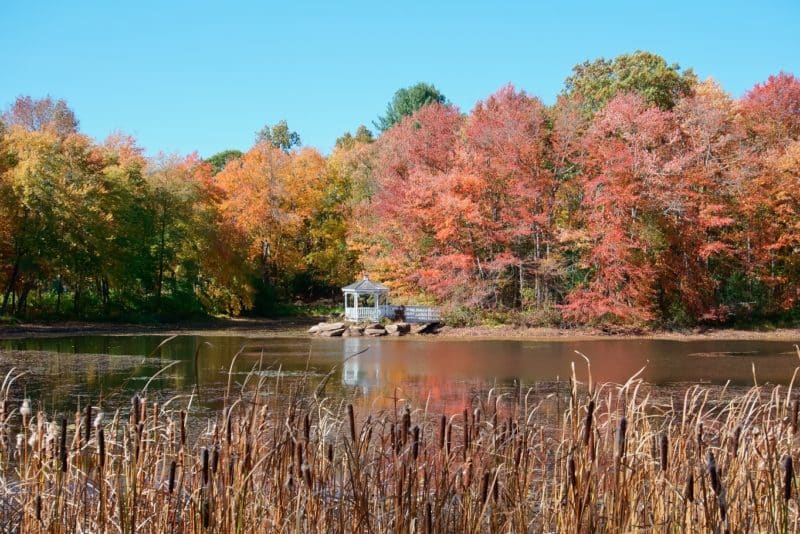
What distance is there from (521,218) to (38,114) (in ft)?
81.8

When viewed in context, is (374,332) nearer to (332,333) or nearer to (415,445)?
(332,333)

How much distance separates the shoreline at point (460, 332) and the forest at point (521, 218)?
778 millimetres

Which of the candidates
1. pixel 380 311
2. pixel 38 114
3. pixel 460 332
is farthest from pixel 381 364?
pixel 38 114

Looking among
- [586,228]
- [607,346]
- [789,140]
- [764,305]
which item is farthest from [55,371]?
[789,140]

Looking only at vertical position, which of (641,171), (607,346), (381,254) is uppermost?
(641,171)

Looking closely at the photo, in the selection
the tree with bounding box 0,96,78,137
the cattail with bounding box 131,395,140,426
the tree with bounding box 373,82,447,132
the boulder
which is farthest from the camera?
the tree with bounding box 373,82,447,132

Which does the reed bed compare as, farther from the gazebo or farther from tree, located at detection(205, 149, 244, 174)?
tree, located at detection(205, 149, 244, 174)

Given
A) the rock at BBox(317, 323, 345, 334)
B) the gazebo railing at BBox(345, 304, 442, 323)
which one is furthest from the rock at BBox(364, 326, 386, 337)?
the gazebo railing at BBox(345, 304, 442, 323)

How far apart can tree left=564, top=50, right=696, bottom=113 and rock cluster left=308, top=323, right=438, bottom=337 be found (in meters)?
11.2

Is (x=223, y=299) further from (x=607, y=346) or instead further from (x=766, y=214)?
Result: (x=766, y=214)

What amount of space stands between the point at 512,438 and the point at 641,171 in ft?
78.2

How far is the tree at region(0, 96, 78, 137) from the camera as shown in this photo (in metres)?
35.3

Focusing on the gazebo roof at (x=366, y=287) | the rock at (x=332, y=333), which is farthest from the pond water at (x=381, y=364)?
the gazebo roof at (x=366, y=287)

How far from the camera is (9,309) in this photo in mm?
26453
